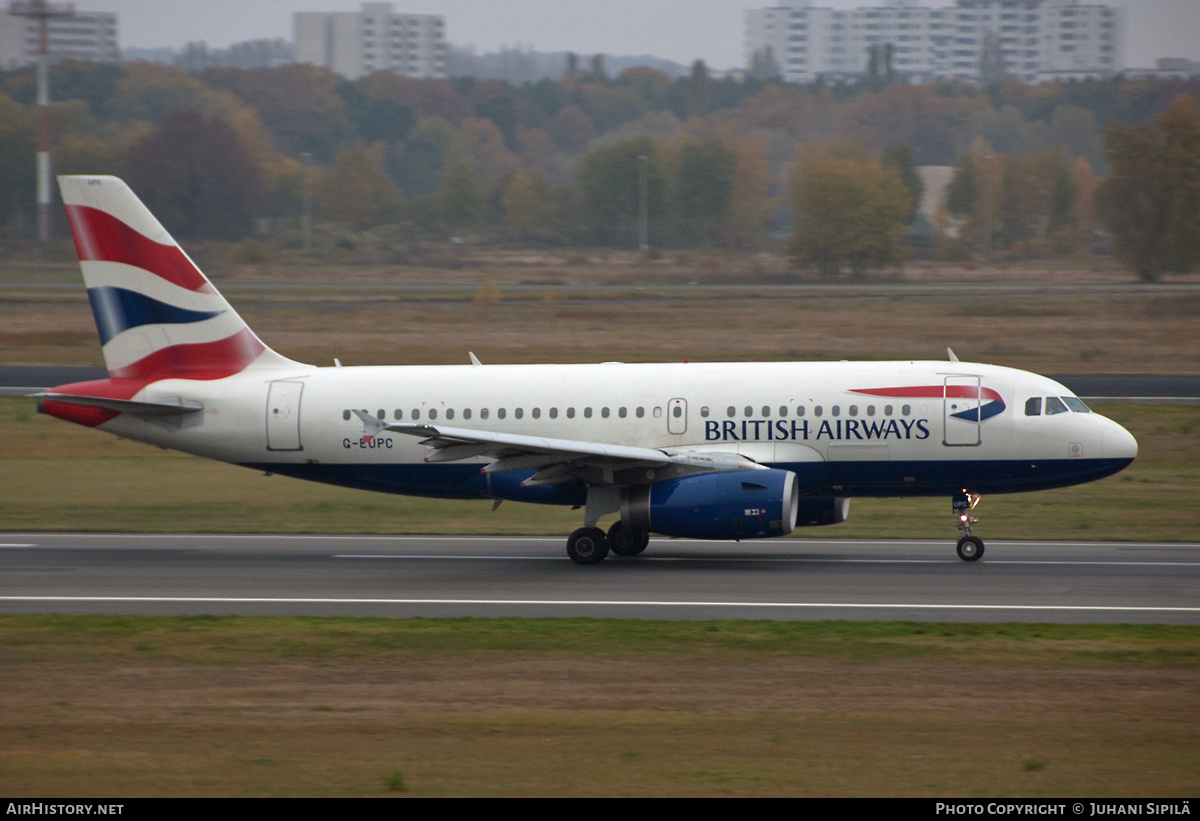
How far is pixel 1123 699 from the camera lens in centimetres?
1448

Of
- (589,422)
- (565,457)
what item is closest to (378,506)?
(589,422)

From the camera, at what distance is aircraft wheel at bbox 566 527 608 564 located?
24562mm

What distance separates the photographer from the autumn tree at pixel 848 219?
9700 cm

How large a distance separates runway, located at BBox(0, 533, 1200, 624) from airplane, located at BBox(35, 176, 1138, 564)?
3.62ft

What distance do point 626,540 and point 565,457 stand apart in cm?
265

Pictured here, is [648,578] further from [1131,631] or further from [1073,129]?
[1073,129]

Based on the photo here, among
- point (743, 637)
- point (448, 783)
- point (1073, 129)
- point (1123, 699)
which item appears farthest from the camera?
point (1073, 129)

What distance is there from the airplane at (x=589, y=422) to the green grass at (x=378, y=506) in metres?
3.30

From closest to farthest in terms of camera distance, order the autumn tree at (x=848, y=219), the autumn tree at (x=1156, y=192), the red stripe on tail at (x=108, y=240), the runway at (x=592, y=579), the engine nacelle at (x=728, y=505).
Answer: the runway at (x=592, y=579) < the engine nacelle at (x=728, y=505) < the red stripe on tail at (x=108, y=240) < the autumn tree at (x=1156, y=192) < the autumn tree at (x=848, y=219)

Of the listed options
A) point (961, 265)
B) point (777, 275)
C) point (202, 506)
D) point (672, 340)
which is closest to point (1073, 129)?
point (961, 265)

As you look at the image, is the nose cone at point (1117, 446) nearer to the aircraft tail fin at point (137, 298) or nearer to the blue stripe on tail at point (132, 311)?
the aircraft tail fin at point (137, 298)

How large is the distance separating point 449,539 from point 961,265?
86.8m

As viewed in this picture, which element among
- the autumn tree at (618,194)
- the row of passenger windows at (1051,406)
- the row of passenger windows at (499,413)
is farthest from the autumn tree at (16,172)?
the row of passenger windows at (1051,406)

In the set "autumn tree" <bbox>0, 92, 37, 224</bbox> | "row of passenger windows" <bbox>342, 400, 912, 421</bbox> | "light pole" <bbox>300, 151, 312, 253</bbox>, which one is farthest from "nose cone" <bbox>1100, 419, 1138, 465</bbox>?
"autumn tree" <bbox>0, 92, 37, 224</bbox>
